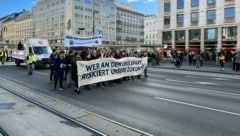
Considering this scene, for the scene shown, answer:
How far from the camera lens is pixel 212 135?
23.1ft

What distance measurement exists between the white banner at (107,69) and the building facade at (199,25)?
34358mm

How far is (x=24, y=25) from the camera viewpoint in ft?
464

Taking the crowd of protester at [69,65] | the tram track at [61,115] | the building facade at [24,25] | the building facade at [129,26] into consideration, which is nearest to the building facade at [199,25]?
the crowd of protester at [69,65]

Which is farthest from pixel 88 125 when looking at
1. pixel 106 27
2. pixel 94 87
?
pixel 106 27

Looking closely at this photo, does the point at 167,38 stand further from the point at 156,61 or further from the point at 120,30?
the point at 120,30

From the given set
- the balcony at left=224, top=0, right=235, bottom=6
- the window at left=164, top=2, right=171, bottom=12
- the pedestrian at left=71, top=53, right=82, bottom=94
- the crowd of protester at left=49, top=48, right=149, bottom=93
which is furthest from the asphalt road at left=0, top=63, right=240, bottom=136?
the window at left=164, top=2, right=171, bottom=12

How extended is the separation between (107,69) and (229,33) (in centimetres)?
4456

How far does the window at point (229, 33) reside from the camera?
55.0 metres

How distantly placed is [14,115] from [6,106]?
1421 mm

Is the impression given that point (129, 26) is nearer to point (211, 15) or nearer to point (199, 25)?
point (199, 25)

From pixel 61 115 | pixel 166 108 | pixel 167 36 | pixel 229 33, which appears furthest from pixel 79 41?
pixel 167 36

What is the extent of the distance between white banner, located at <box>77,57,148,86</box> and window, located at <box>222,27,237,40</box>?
3931cm

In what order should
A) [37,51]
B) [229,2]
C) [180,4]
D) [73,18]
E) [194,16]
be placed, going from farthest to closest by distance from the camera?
[73,18]
[180,4]
[194,16]
[229,2]
[37,51]

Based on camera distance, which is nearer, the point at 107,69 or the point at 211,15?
the point at 107,69
